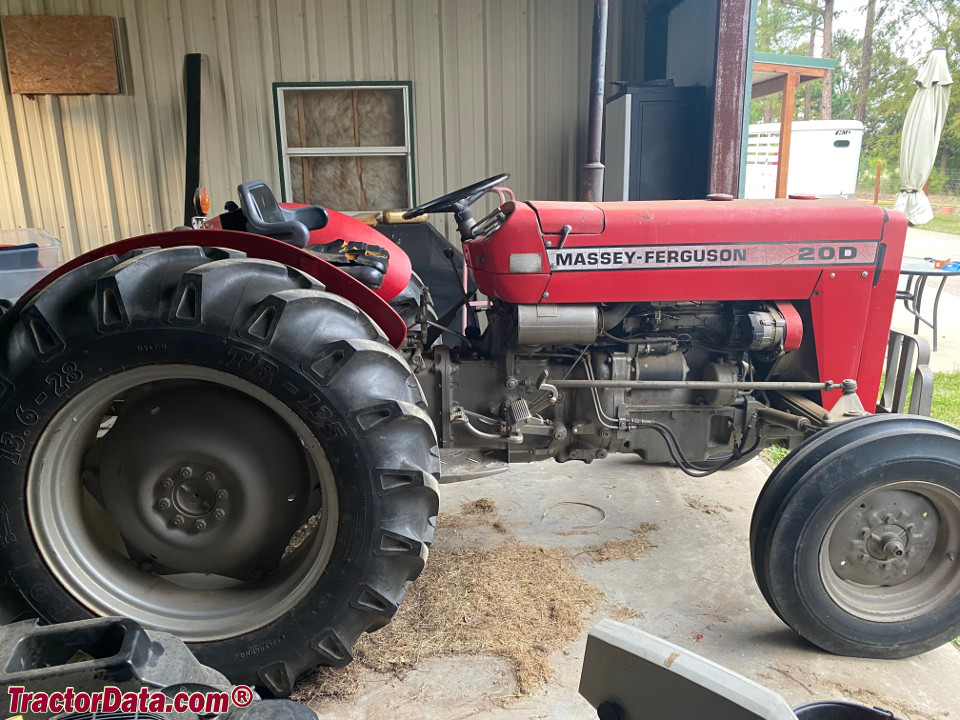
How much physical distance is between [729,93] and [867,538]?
11.1ft

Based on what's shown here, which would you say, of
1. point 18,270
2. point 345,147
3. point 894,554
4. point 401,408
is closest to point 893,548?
point 894,554

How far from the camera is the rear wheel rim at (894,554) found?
6.78ft

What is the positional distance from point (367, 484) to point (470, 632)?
29.3 inches

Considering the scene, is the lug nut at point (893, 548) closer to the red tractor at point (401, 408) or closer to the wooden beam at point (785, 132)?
the red tractor at point (401, 408)

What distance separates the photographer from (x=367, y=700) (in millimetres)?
1925

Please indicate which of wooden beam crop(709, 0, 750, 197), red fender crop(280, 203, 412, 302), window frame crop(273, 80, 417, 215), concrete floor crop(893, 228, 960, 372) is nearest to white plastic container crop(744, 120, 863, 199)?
concrete floor crop(893, 228, 960, 372)

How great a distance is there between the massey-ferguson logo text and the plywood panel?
15.1 ft

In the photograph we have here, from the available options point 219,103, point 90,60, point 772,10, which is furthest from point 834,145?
point 772,10

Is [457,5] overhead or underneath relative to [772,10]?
underneath

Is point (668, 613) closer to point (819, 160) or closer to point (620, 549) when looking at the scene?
point (620, 549)

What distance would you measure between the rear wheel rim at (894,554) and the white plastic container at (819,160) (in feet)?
33.6

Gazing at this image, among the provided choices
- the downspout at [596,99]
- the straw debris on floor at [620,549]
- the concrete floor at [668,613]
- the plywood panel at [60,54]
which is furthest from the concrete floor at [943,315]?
the plywood panel at [60,54]

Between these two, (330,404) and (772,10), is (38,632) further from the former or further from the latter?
(772,10)

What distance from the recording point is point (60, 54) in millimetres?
5184
